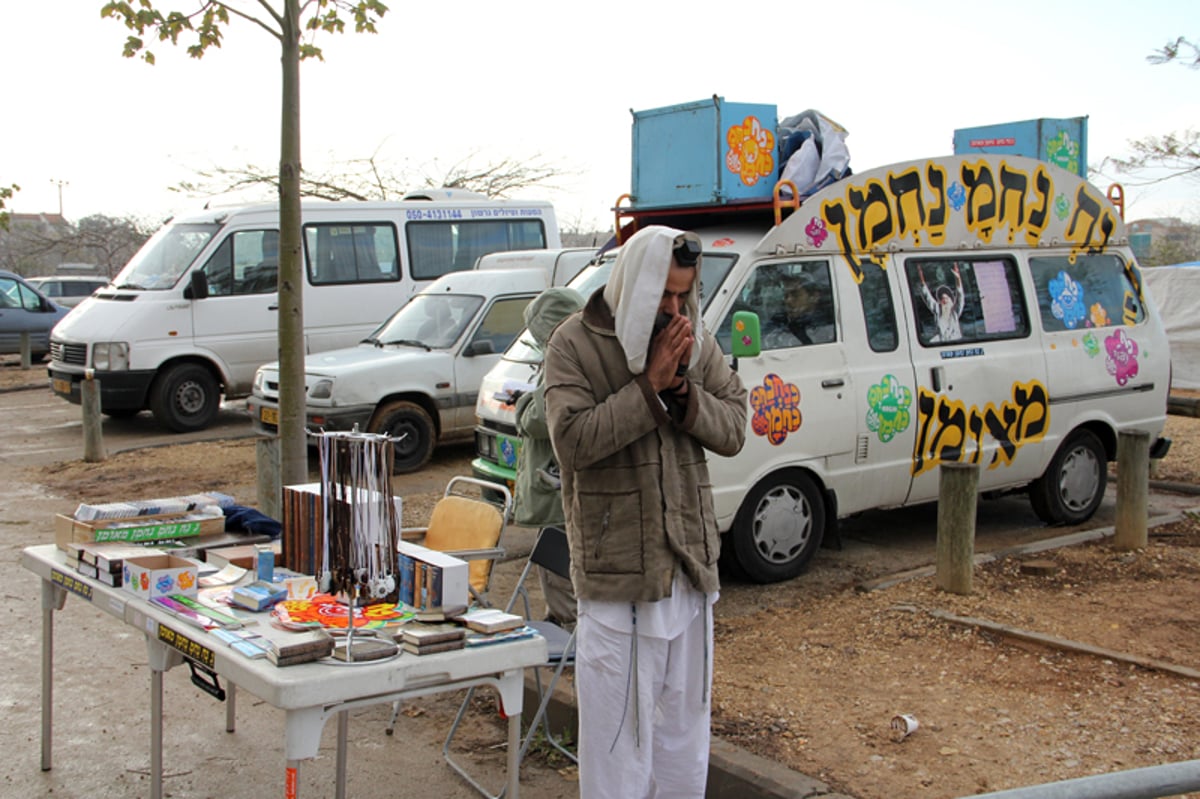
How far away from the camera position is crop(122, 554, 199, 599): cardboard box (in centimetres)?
384

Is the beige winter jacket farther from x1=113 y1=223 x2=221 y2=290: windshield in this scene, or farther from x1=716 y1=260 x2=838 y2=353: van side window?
x1=113 y1=223 x2=221 y2=290: windshield

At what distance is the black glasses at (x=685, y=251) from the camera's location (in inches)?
128

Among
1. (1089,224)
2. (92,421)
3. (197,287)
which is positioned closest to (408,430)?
(92,421)

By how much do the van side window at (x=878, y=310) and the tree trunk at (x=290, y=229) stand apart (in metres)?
3.45

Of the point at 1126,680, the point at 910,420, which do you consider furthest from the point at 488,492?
the point at 1126,680

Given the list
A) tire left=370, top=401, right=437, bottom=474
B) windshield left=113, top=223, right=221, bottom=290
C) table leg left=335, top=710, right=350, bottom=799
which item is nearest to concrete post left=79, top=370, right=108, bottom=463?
windshield left=113, top=223, right=221, bottom=290

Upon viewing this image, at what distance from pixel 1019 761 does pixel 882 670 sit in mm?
1144

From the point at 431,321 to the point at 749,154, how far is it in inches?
202

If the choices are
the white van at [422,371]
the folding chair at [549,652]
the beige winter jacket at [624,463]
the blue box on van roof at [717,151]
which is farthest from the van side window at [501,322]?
the beige winter jacket at [624,463]

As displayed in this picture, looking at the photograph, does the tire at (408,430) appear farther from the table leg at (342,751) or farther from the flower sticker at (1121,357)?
the table leg at (342,751)

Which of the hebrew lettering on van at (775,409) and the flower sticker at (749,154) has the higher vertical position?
the flower sticker at (749,154)

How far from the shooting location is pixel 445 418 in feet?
36.6

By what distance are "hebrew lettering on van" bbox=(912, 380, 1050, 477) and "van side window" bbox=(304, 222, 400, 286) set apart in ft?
28.1

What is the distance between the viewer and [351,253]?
1407cm
